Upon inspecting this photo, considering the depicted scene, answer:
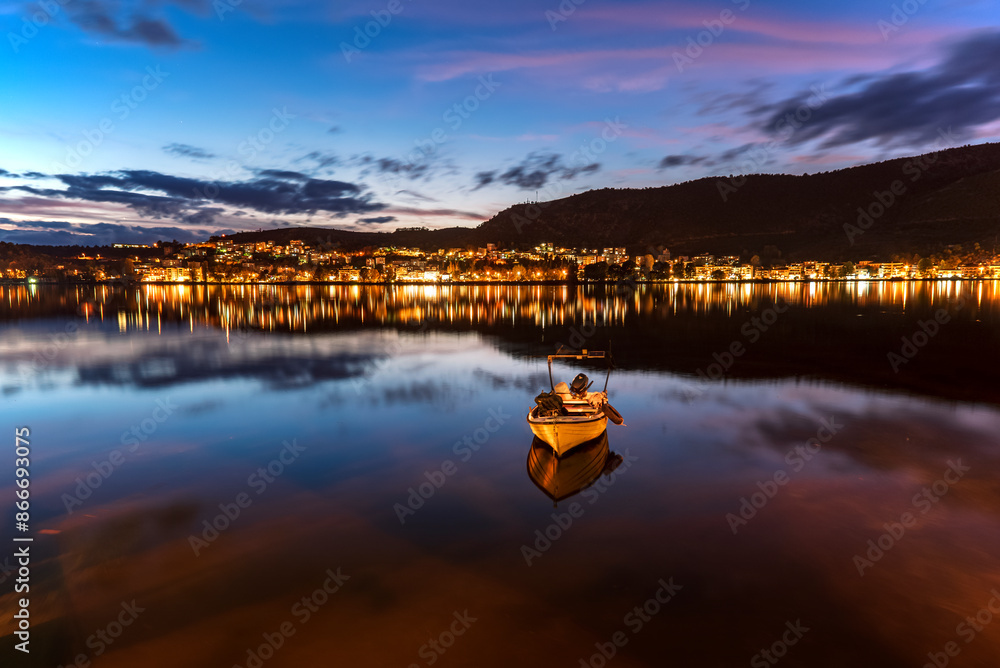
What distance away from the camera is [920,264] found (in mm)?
182375

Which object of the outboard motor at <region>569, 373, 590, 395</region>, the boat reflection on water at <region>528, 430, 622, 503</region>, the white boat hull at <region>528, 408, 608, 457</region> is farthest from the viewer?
the outboard motor at <region>569, 373, 590, 395</region>

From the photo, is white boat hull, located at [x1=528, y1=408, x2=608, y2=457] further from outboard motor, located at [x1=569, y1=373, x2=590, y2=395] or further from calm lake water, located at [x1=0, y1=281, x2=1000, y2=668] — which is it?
outboard motor, located at [x1=569, y1=373, x2=590, y2=395]

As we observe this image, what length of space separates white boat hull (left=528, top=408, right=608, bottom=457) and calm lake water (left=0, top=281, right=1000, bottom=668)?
659 mm

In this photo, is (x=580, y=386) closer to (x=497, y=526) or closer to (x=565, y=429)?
(x=565, y=429)

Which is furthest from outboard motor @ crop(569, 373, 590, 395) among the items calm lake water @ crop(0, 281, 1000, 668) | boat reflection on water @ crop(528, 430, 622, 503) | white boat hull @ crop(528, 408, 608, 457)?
calm lake water @ crop(0, 281, 1000, 668)

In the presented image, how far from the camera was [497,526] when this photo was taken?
472 inches

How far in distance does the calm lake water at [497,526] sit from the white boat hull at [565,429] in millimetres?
659

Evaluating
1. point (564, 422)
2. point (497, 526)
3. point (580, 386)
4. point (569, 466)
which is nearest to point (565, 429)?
point (564, 422)

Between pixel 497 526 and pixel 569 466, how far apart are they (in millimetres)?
3924

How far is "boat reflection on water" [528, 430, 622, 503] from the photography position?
1403 cm

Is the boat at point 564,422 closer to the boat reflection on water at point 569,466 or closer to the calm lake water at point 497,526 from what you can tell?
the boat reflection on water at point 569,466

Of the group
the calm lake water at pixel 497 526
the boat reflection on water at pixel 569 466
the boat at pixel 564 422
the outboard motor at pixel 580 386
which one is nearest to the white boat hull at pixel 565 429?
the boat at pixel 564 422

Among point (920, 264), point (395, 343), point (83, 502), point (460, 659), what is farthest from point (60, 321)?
point (920, 264)

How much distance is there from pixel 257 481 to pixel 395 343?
1150 inches
